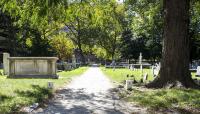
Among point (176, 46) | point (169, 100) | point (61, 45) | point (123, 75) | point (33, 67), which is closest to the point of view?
point (169, 100)

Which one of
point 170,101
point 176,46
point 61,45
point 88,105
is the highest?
point 61,45

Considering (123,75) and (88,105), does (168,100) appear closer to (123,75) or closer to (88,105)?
(88,105)

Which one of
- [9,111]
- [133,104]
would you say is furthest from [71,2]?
[9,111]

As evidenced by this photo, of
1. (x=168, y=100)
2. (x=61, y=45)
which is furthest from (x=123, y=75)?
(x=61, y=45)

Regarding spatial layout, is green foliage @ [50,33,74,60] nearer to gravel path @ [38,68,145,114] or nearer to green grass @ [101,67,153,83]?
green grass @ [101,67,153,83]

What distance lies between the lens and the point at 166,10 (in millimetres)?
17344

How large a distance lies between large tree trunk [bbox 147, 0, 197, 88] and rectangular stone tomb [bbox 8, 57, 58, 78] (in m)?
11.2

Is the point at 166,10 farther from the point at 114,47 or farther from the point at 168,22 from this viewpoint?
the point at 114,47

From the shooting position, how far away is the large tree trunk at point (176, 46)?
16906 mm

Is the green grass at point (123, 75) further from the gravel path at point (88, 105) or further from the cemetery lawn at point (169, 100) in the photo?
the cemetery lawn at point (169, 100)

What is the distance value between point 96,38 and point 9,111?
260ft

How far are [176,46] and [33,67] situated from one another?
496 inches

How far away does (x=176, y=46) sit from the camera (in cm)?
1702

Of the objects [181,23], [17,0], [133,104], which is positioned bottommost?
[133,104]
